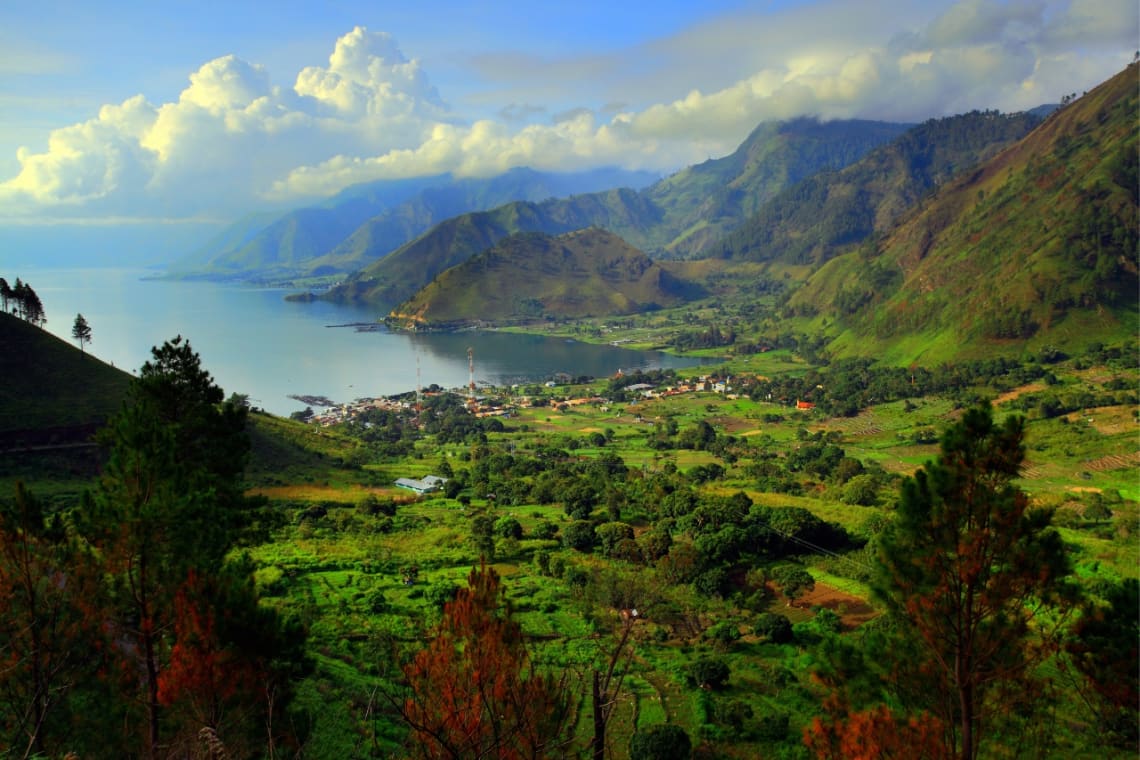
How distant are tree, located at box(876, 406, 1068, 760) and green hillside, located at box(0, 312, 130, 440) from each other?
4067 cm

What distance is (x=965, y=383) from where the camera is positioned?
2889 inches

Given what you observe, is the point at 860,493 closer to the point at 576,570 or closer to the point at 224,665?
the point at 576,570

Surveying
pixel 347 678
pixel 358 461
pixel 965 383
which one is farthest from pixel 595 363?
pixel 347 678

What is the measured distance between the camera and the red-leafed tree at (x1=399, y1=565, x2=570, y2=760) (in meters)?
7.66

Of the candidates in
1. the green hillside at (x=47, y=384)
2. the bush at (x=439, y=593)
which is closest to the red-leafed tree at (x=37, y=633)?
the bush at (x=439, y=593)

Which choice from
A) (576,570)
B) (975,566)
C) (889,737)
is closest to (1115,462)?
(576,570)

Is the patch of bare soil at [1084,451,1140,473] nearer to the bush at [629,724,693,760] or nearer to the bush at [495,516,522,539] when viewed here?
the bush at [495,516,522,539]

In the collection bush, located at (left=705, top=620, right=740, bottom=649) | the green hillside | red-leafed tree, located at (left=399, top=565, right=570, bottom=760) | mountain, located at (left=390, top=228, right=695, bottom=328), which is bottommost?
bush, located at (left=705, top=620, right=740, bottom=649)

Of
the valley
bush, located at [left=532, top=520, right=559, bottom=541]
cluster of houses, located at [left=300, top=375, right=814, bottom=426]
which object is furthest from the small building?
cluster of houses, located at [left=300, top=375, right=814, bottom=426]

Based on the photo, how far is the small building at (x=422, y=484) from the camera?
42281mm

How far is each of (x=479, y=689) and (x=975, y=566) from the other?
21.9ft

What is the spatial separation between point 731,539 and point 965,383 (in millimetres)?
60044

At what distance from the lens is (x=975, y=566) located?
925cm

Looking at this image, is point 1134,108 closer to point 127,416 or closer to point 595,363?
point 595,363
